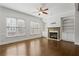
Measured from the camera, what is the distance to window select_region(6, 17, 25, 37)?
324cm

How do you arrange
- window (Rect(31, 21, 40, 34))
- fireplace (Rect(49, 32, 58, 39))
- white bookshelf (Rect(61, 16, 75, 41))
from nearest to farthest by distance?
window (Rect(31, 21, 40, 34)), white bookshelf (Rect(61, 16, 75, 41)), fireplace (Rect(49, 32, 58, 39))

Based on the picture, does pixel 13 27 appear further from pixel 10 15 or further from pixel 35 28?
pixel 35 28

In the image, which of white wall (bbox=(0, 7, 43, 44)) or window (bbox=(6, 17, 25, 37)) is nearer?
window (bbox=(6, 17, 25, 37))

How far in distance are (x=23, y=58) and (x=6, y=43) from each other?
4.98 ft

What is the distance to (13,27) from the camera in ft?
10.6

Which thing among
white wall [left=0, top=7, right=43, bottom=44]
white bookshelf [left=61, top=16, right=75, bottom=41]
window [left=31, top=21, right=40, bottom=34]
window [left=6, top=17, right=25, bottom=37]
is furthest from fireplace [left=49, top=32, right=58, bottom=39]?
window [left=6, top=17, right=25, bottom=37]

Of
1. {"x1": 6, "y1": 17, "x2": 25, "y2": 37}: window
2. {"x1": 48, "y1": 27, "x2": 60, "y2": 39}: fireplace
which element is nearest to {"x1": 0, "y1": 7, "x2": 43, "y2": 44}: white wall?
{"x1": 6, "y1": 17, "x2": 25, "y2": 37}: window

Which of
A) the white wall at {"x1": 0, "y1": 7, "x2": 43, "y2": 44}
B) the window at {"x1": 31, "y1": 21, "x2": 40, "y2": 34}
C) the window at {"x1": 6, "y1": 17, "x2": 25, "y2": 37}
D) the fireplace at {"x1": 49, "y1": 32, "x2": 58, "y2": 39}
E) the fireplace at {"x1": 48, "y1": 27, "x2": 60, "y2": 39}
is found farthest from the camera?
the fireplace at {"x1": 49, "y1": 32, "x2": 58, "y2": 39}

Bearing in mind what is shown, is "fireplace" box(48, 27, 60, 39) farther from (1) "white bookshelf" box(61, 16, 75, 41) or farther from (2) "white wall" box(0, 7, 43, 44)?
(2) "white wall" box(0, 7, 43, 44)

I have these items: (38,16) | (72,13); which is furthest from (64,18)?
(38,16)

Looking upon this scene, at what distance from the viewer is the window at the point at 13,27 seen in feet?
10.6

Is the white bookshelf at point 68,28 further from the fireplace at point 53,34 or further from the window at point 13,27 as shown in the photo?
the window at point 13,27

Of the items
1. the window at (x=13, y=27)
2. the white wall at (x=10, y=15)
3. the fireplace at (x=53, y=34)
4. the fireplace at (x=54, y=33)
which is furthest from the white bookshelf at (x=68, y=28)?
the window at (x=13, y=27)

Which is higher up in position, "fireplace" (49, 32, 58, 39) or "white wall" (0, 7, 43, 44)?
"white wall" (0, 7, 43, 44)
